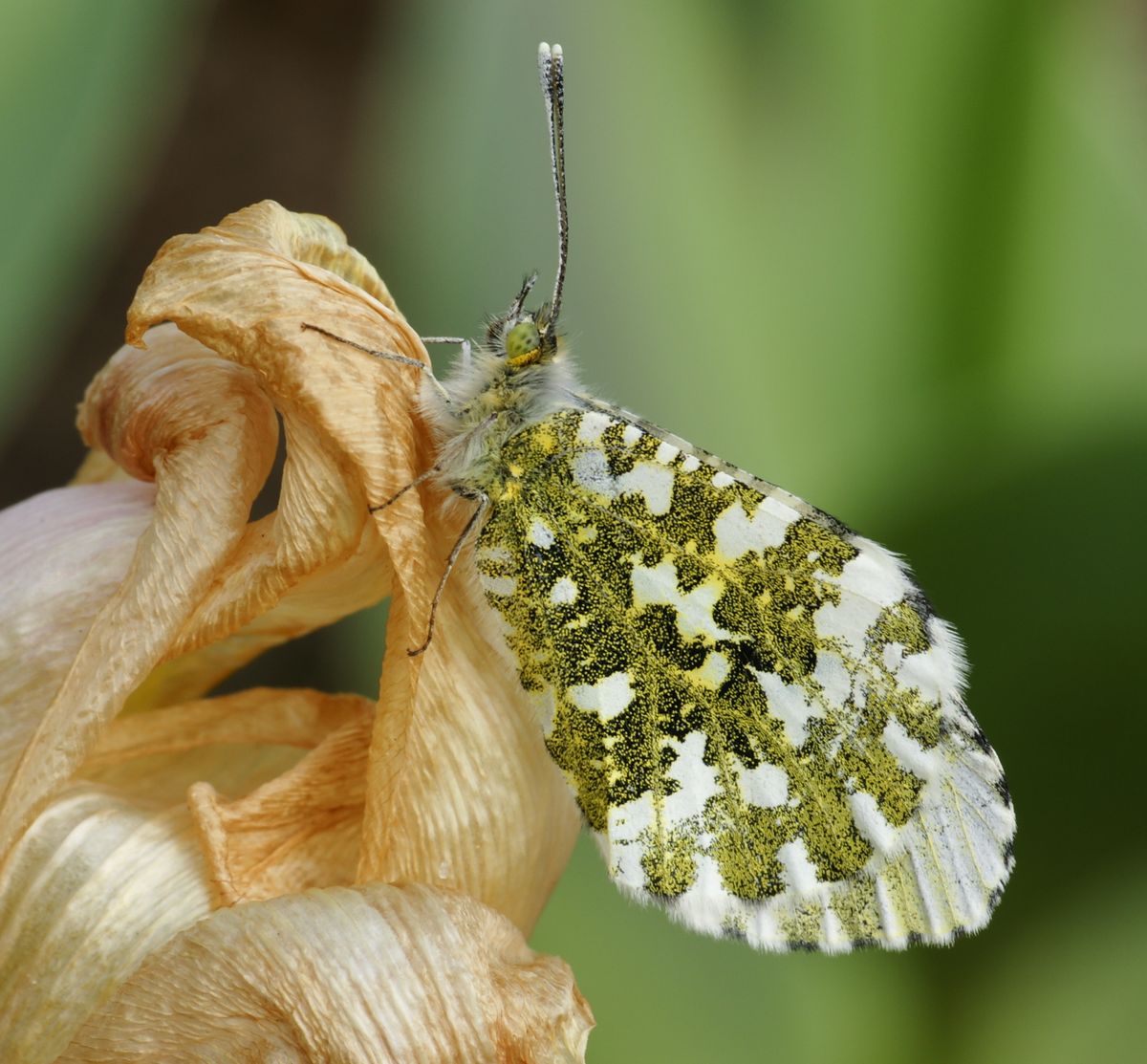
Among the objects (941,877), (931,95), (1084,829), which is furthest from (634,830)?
(931,95)

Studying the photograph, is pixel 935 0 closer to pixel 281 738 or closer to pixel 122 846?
pixel 281 738

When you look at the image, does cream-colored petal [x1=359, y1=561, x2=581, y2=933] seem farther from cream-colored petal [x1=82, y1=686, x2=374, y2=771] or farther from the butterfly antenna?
the butterfly antenna

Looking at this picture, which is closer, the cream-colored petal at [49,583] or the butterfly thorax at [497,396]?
the cream-colored petal at [49,583]

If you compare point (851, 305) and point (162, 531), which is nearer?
point (162, 531)

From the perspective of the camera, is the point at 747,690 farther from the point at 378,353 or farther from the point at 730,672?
the point at 378,353

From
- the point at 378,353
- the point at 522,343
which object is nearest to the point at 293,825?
the point at 378,353

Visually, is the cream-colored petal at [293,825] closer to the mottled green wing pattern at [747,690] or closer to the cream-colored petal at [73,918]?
the cream-colored petal at [73,918]

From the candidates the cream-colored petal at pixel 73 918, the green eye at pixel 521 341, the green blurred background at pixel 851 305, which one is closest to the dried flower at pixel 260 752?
the cream-colored petal at pixel 73 918
